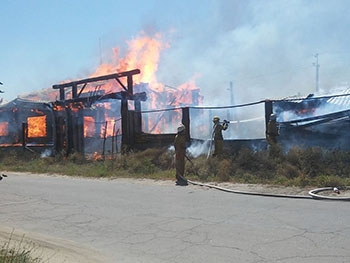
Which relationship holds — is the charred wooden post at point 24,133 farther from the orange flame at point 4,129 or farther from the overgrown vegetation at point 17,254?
Answer: the overgrown vegetation at point 17,254

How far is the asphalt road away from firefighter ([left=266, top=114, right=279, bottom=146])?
4.02m

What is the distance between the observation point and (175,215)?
7.62 meters

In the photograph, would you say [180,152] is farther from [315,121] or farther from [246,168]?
[315,121]

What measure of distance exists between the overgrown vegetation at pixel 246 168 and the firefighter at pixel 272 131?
57cm

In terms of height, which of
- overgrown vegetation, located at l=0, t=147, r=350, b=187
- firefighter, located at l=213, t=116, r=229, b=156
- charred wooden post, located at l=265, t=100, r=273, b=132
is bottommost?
overgrown vegetation, located at l=0, t=147, r=350, b=187

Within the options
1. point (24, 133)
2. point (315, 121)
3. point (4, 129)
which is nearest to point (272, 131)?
point (315, 121)

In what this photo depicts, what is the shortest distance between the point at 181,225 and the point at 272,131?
7793 mm

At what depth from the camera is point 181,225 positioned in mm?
6812

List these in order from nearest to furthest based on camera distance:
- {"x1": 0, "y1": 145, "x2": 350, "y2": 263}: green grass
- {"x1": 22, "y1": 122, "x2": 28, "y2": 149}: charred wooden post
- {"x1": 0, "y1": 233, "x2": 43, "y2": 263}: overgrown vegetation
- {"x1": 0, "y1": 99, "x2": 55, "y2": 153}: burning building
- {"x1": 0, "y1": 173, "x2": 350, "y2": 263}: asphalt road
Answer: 1. {"x1": 0, "y1": 233, "x2": 43, "y2": 263}: overgrown vegetation
2. {"x1": 0, "y1": 173, "x2": 350, "y2": 263}: asphalt road
3. {"x1": 0, "y1": 145, "x2": 350, "y2": 263}: green grass
4. {"x1": 0, "y1": 99, "x2": 55, "y2": 153}: burning building
5. {"x1": 22, "y1": 122, "x2": 28, "y2": 149}: charred wooden post

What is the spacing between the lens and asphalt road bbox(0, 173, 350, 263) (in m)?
5.25

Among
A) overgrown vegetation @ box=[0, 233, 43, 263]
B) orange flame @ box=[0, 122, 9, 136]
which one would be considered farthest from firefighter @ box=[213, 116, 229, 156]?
orange flame @ box=[0, 122, 9, 136]

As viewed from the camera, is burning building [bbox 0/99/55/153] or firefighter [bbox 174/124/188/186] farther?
burning building [bbox 0/99/55/153]

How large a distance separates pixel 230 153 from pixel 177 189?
406cm

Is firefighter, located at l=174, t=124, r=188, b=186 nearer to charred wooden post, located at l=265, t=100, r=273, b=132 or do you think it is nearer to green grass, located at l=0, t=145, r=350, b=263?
A: green grass, located at l=0, t=145, r=350, b=263
